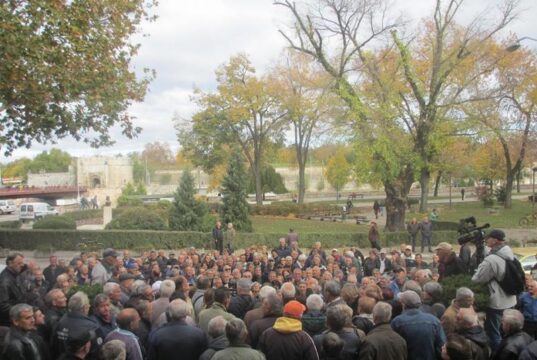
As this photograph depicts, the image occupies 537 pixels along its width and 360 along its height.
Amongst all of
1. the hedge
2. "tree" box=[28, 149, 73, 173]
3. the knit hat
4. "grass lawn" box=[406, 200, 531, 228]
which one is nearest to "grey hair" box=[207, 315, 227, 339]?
the knit hat

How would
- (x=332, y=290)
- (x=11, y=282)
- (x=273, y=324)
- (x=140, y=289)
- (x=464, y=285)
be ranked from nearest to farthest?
(x=273, y=324), (x=332, y=290), (x=140, y=289), (x=464, y=285), (x=11, y=282)

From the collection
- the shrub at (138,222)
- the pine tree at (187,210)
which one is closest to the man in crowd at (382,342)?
the pine tree at (187,210)

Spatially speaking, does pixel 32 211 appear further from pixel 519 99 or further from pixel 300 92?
pixel 519 99

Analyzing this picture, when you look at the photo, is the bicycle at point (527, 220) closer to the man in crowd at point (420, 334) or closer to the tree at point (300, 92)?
the tree at point (300, 92)

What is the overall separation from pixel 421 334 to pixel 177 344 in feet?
8.62

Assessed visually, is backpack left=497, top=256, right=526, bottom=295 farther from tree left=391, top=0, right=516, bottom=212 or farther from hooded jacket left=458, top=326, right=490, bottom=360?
tree left=391, top=0, right=516, bottom=212

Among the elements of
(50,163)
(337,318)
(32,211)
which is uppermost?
(50,163)

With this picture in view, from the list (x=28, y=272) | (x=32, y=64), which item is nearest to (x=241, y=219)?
(x=32, y=64)

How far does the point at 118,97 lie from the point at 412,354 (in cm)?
1397

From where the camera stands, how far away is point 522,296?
7047mm

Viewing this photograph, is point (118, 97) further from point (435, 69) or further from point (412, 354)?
point (435, 69)

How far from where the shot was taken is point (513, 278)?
707 cm

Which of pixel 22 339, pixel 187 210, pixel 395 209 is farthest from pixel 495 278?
pixel 187 210

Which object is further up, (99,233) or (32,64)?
(32,64)
